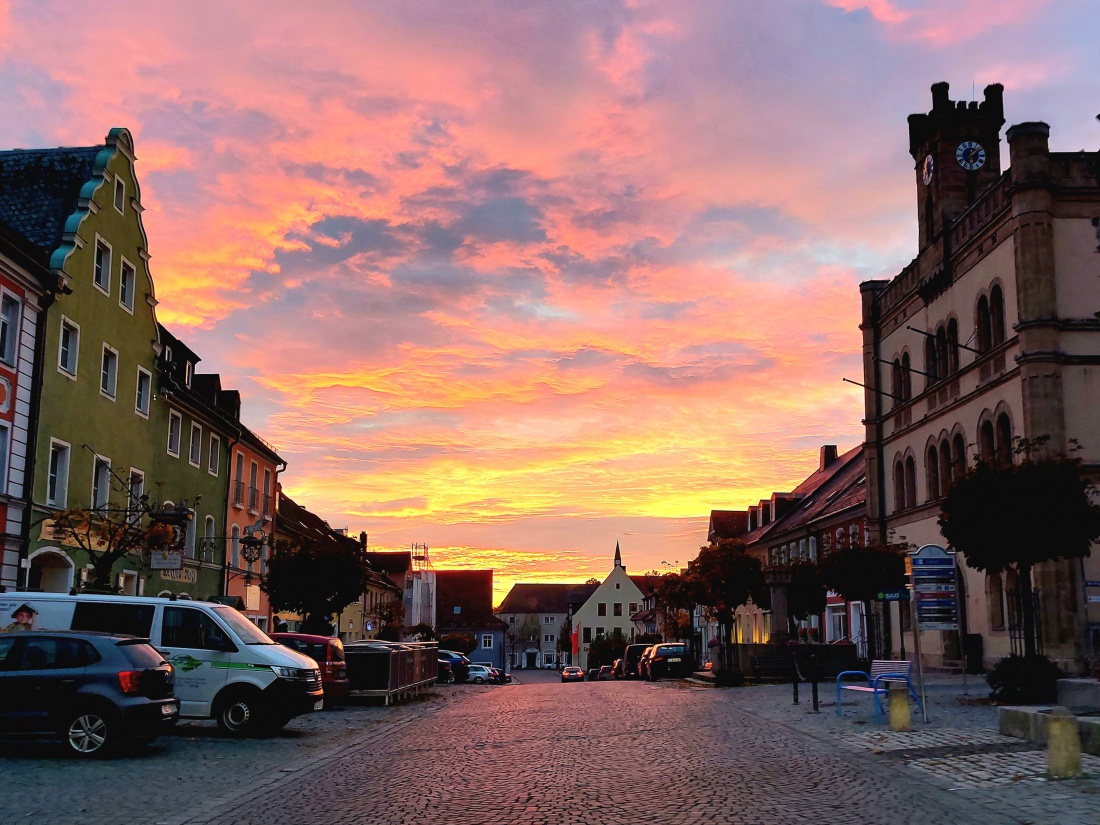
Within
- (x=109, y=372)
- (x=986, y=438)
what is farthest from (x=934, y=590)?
(x=109, y=372)

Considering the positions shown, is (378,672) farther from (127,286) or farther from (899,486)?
(899,486)

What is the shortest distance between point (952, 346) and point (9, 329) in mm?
28358

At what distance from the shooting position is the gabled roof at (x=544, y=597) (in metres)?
156

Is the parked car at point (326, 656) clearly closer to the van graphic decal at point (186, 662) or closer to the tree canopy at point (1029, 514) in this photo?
the van graphic decal at point (186, 662)

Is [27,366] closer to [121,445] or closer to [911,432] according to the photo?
[121,445]

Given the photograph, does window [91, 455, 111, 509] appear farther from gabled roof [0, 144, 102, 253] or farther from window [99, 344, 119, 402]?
gabled roof [0, 144, 102, 253]

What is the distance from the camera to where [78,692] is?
47.0 feet

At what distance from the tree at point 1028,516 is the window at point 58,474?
68.4 feet

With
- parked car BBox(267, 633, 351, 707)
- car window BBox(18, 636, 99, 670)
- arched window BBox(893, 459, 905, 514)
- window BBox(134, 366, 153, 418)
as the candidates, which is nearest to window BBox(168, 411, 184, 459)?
window BBox(134, 366, 153, 418)

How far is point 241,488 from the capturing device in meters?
47.1

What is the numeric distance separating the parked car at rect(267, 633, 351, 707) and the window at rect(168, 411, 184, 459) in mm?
14321

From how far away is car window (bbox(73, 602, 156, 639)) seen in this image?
693 inches

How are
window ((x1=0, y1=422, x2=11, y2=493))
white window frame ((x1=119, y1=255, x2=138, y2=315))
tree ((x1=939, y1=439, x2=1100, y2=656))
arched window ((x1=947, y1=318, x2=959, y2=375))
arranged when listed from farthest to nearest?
arched window ((x1=947, y1=318, x2=959, y2=375))
white window frame ((x1=119, y1=255, x2=138, y2=315))
window ((x1=0, y1=422, x2=11, y2=493))
tree ((x1=939, y1=439, x2=1100, y2=656))

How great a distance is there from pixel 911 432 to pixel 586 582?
121977 millimetres
